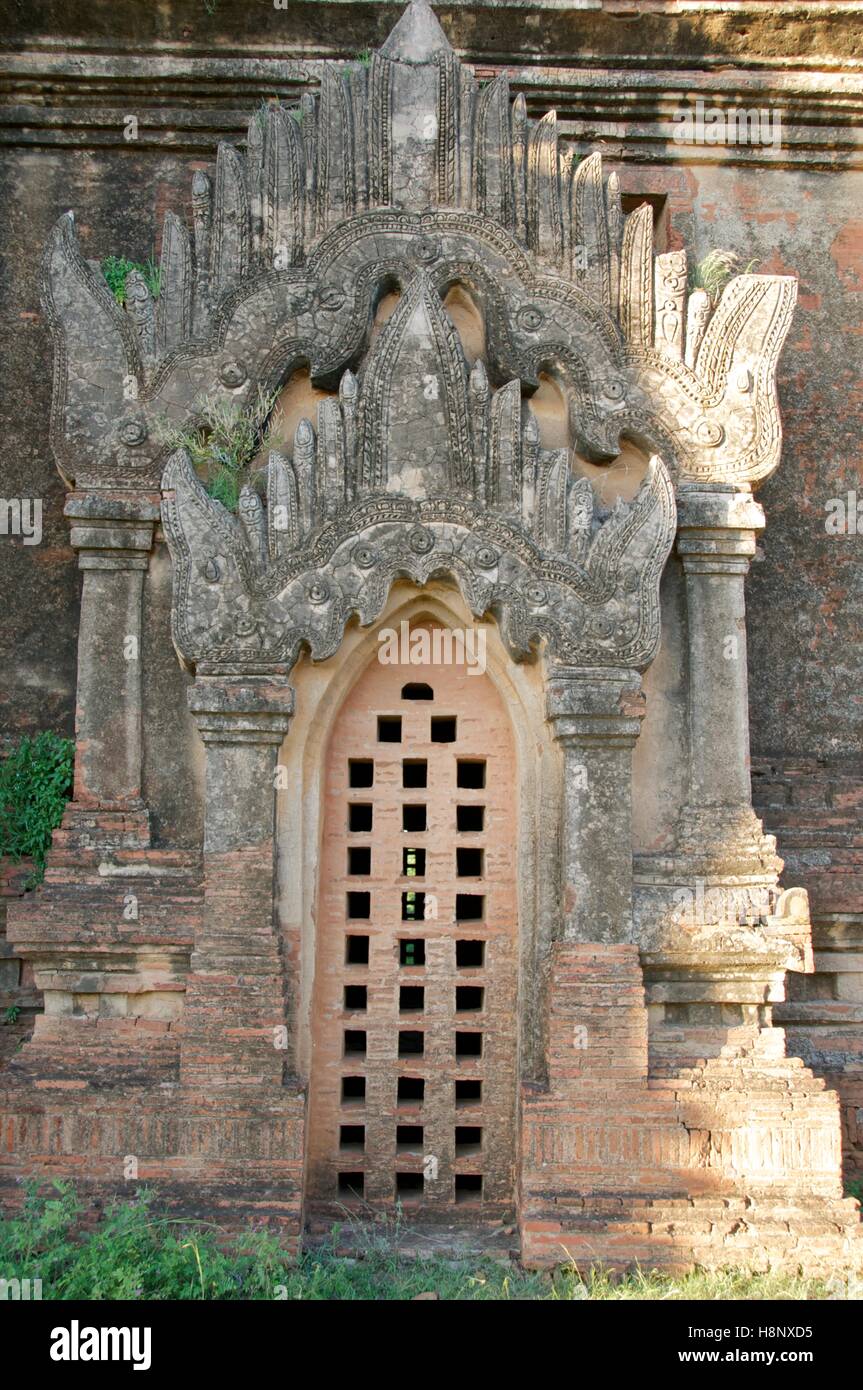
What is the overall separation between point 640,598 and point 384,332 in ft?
7.68

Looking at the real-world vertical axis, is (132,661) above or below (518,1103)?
above

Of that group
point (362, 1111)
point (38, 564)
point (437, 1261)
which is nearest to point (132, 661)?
point (38, 564)

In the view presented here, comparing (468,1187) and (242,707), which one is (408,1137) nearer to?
(468,1187)

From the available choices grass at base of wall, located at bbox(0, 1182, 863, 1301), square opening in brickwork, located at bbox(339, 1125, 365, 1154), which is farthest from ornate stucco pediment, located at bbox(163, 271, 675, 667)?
grass at base of wall, located at bbox(0, 1182, 863, 1301)

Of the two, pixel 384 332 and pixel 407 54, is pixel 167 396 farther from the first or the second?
pixel 407 54

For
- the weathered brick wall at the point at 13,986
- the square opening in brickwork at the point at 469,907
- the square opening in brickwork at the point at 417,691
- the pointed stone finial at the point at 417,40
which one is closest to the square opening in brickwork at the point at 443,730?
the square opening in brickwork at the point at 417,691

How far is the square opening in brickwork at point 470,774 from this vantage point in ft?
30.3

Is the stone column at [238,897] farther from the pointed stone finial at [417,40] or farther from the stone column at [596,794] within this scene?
the pointed stone finial at [417,40]

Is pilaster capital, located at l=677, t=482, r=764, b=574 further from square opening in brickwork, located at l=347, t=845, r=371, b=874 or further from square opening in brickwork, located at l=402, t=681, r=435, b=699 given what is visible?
square opening in brickwork, located at l=347, t=845, r=371, b=874

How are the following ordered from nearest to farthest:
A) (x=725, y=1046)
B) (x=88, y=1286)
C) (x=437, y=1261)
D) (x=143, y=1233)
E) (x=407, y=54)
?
(x=88, y=1286), (x=143, y=1233), (x=437, y=1261), (x=725, y=1046), (x=407, y=54)

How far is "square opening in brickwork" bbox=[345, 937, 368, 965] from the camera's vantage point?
860 centimetres

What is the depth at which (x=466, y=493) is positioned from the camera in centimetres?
812

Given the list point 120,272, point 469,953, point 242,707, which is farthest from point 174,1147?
point 120,272

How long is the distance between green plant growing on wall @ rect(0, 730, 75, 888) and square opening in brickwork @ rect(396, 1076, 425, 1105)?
2.94 m
